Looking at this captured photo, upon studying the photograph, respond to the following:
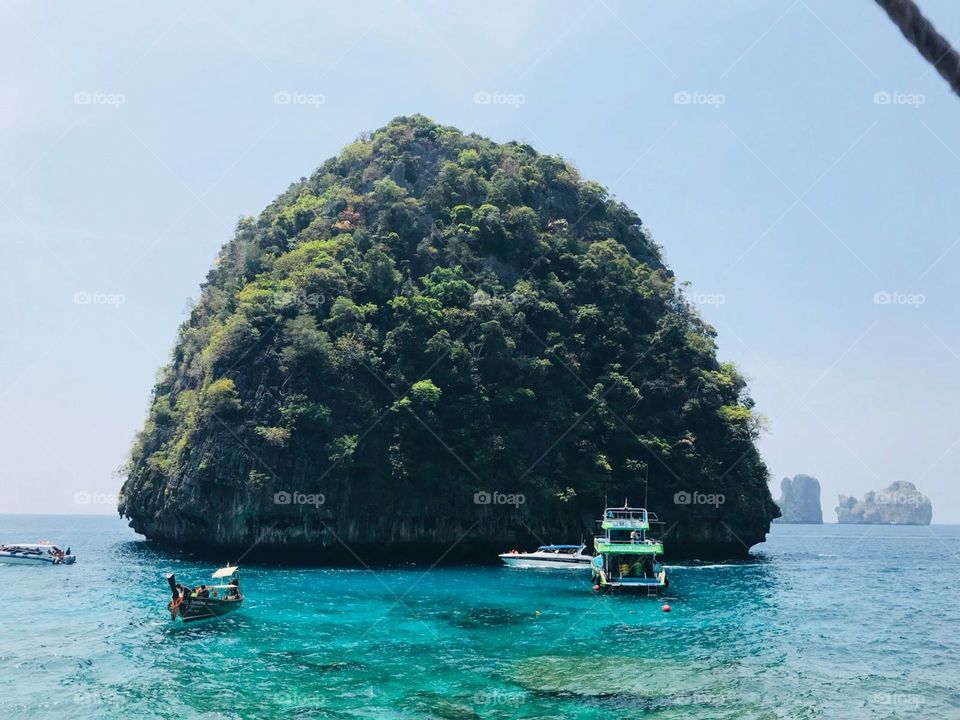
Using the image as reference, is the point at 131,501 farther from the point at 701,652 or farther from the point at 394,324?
the point at 701,652

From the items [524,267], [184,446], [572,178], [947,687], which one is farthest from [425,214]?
[947,687]

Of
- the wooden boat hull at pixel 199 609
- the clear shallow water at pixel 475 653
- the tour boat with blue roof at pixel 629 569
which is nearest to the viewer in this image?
the clear shallow water at pixel 475 653

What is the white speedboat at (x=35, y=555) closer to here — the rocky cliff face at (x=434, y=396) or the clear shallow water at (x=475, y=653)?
the rocky cliff face at (x=434, y=396)

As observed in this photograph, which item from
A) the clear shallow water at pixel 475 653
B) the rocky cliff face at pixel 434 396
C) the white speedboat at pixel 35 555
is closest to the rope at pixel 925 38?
the clear shallow water at pixel 475 653

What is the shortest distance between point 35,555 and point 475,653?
51.2 metres

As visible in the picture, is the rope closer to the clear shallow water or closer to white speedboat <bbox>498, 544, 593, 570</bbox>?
the clear shallow water

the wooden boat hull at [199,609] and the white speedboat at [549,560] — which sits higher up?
the wooden boat hull at [199,609]

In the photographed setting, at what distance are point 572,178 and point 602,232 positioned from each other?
8.40 meters

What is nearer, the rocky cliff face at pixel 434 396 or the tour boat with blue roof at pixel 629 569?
the tour boat with blue roof at pixel 629 569

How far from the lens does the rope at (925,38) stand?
349 centimetres

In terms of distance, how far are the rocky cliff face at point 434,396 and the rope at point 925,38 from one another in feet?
191

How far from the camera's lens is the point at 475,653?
27.8 metres

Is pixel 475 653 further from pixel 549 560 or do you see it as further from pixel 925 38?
pixel 549 560

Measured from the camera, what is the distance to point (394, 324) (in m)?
68.8
